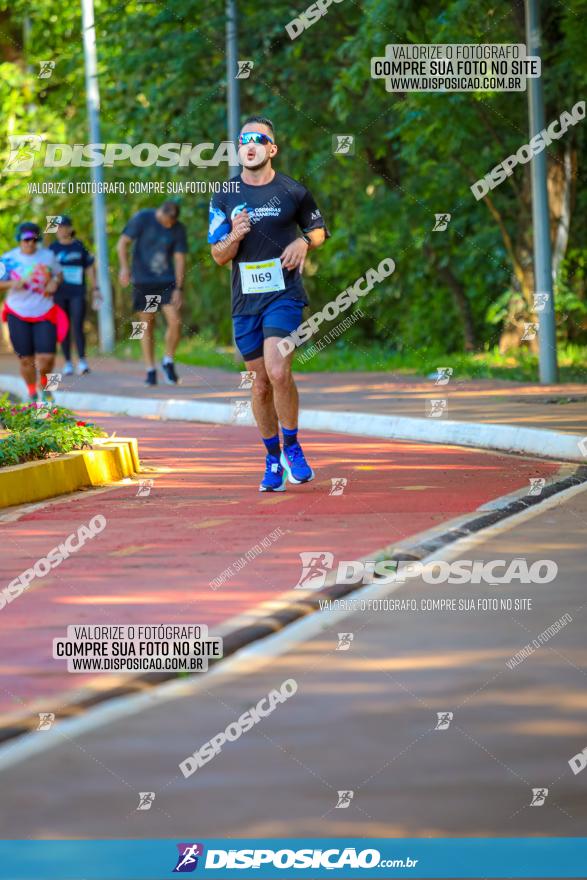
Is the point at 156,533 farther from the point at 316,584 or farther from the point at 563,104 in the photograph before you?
the point at 563,104

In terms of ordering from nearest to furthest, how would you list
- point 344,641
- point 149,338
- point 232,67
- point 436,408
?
point 344,641 < point 436,408 < point 149,338 < point 232,67

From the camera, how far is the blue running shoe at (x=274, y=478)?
12.2 metres

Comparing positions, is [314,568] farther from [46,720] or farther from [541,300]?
[541,300]

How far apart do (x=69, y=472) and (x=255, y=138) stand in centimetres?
252

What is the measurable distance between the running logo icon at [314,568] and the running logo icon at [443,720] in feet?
7.49

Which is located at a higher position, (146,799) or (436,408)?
(146,799)

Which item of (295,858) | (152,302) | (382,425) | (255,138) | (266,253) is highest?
(255,138)

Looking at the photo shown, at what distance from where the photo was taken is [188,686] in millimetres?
6402

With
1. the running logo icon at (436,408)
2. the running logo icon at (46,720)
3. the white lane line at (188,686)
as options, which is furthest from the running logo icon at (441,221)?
the running logo icon at (46,720)

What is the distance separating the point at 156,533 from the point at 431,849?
5.84 meters

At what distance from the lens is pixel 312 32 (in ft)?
98.0

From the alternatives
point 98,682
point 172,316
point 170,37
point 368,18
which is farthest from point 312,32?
point 98,682

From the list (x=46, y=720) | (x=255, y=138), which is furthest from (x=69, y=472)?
(x=46, y=720)

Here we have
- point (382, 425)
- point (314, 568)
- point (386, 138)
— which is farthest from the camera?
point (386, 138)
